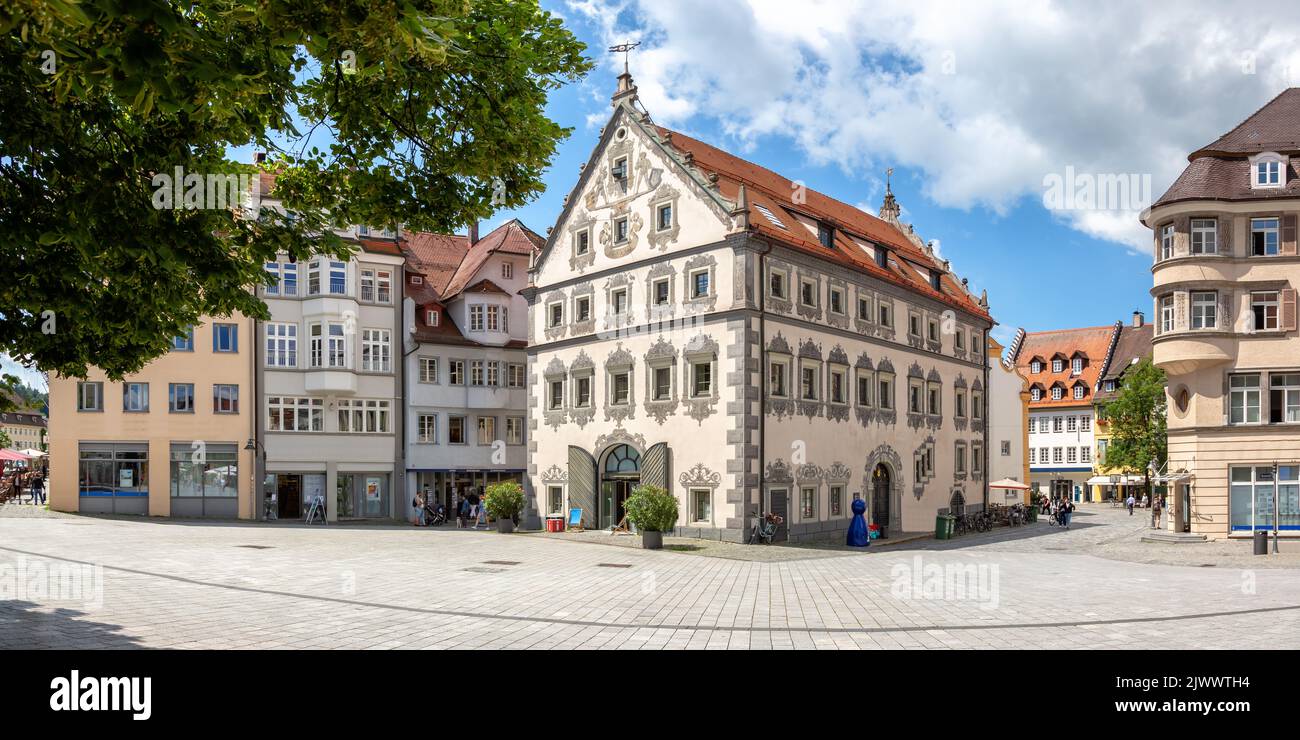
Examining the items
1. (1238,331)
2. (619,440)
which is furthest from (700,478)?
(1238,331)

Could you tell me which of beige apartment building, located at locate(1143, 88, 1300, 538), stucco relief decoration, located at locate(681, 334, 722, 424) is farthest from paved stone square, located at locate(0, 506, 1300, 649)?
stucco relief decoration, located at locate(681, 334, 722, 424)

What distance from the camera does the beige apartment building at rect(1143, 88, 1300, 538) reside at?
34.0 metres

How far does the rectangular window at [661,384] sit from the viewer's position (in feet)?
114

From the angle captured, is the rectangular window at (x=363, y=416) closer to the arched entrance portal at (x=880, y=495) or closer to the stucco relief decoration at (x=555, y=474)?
the stucco relief decoration at (x=555, y=474)

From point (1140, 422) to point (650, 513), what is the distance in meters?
53.3

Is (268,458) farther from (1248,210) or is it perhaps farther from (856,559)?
(1248,210)

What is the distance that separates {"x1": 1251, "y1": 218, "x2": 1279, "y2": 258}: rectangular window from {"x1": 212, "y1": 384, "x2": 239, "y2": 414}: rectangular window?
4203 cm

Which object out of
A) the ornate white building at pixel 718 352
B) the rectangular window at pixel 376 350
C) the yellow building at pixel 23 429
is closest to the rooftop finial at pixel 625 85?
the ornate white building at pixel 718 352

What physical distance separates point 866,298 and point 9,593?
105 feet

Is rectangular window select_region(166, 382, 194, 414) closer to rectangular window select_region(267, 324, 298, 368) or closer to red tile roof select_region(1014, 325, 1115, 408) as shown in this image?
rectangular window select_region(267, 324, 298, 368)

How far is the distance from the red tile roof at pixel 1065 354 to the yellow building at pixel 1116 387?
103 centimetres

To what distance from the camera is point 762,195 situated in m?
38.8

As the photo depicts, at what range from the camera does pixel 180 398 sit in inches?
1678

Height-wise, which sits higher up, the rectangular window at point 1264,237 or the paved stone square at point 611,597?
the rectangular window at point 1264,237
